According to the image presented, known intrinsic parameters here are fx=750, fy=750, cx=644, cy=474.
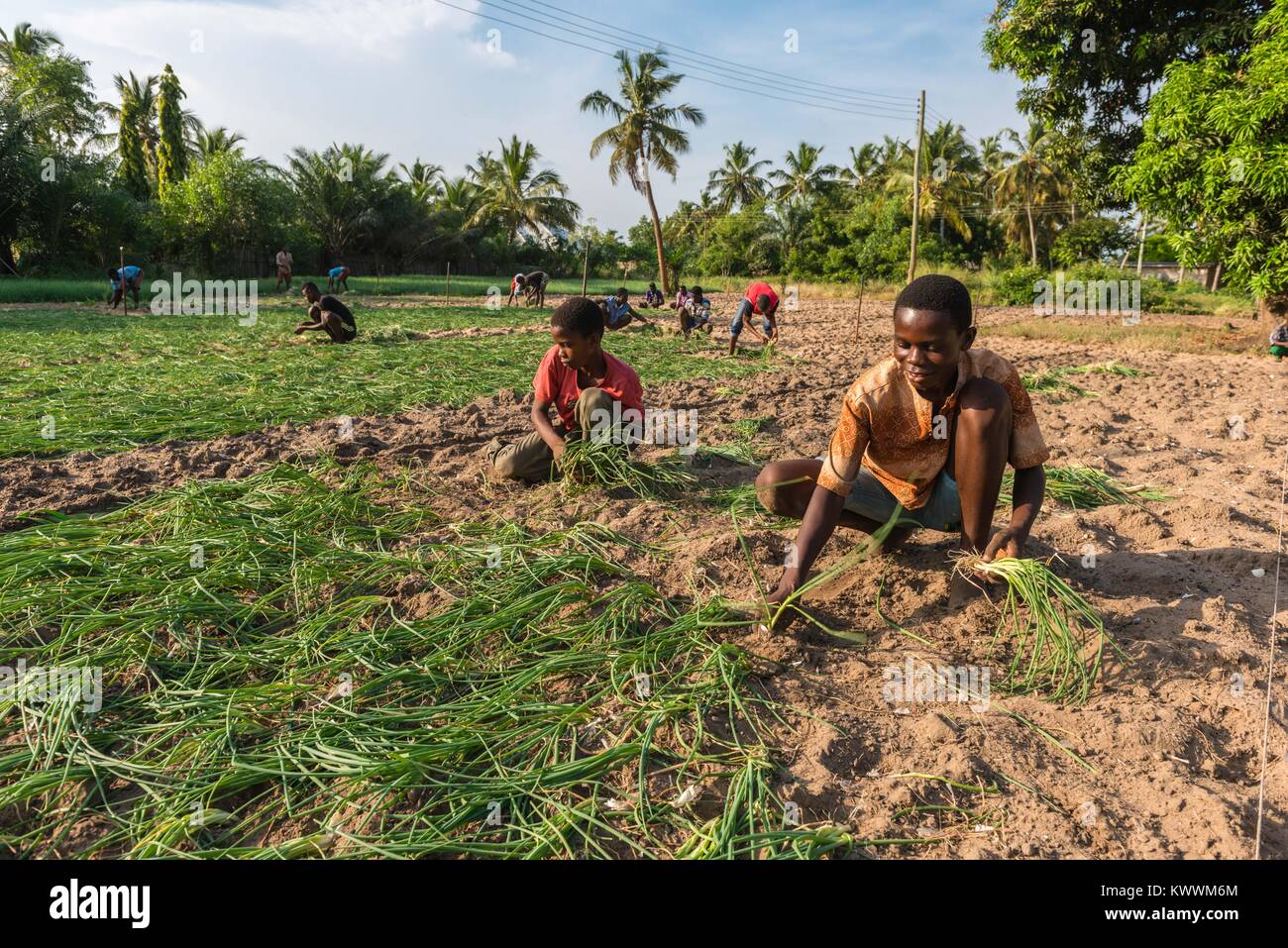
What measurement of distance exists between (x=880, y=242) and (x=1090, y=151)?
821 inches

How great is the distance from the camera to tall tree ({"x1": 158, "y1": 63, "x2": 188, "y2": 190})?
94.4 feet

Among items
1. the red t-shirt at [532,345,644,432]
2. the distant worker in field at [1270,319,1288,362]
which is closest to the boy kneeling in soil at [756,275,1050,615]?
A: the red t-shirt at [532,345,644,432]

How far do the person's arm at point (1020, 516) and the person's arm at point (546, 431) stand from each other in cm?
179

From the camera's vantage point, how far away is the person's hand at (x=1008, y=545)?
2.17 metres

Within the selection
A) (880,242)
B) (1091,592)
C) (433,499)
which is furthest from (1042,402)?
(880,242)

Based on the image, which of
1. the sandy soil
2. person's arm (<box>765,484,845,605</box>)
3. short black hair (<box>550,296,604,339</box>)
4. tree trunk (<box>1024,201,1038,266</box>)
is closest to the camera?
the sandy soil

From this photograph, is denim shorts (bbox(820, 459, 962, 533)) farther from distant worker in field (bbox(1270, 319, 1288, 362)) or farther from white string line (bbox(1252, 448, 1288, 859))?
distant worker in field (bbox(1270, 319, 1288, 362))

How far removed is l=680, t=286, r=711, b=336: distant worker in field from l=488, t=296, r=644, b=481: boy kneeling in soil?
27.2 ft

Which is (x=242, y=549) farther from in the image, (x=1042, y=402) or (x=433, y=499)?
(x=1042, y=402)

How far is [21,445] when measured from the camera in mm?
4043

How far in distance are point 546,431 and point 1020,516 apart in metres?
2.02

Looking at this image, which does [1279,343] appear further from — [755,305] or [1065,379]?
[755,305]

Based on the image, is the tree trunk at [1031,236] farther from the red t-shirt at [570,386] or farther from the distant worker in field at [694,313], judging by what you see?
the red t-shirt at [570,386]

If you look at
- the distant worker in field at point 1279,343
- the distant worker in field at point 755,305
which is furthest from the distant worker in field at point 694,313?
the distant worker in field at point 1279,343
